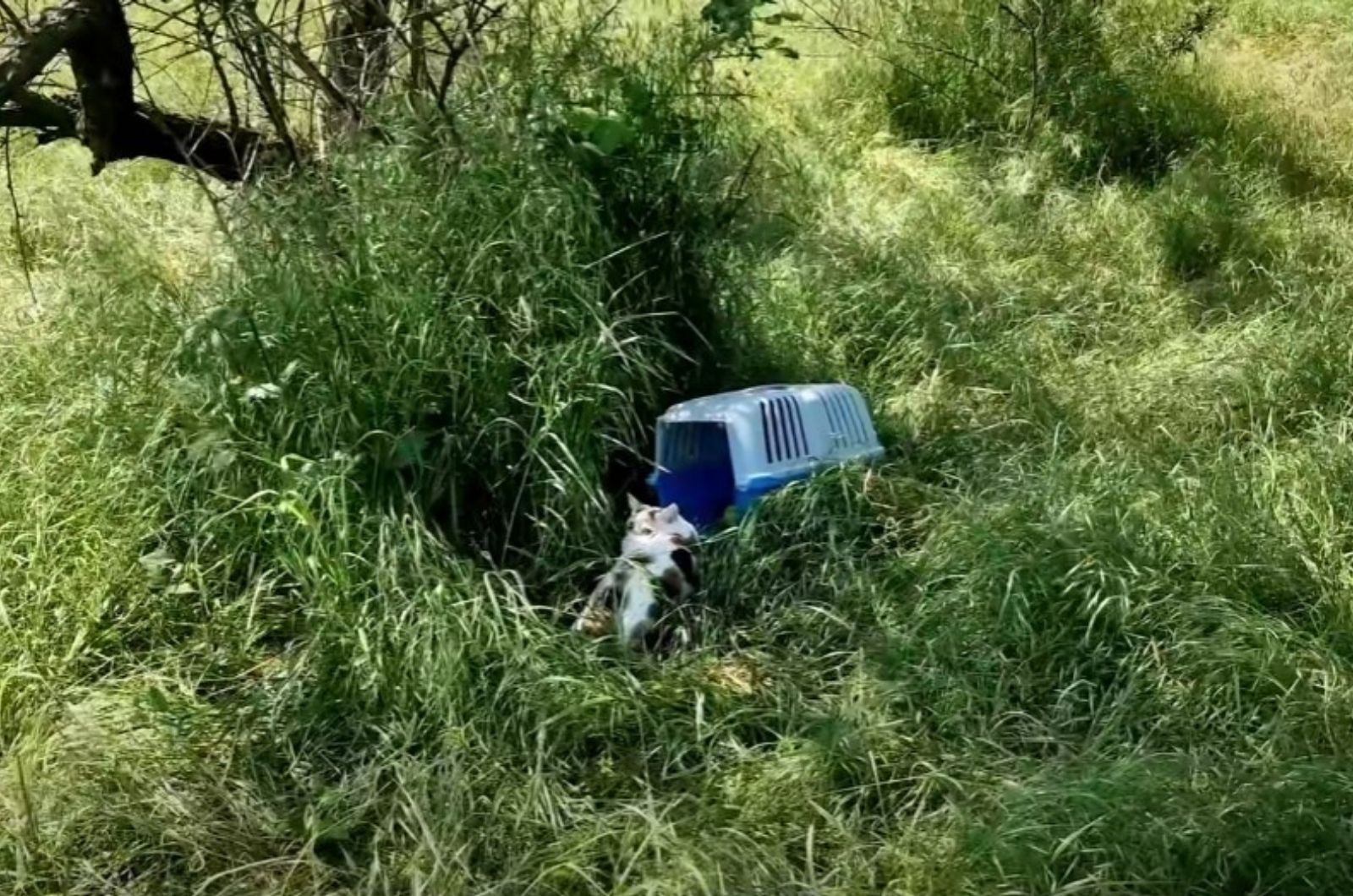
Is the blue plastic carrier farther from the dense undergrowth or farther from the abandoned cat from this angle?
the abandoned cat

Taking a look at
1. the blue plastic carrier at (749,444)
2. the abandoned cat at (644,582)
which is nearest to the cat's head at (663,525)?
the abandoned cat at (644,582)

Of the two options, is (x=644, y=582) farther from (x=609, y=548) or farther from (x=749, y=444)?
(x=749, y=444)

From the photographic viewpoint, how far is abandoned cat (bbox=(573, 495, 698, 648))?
8.57 ft

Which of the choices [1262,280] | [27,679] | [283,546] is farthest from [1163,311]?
[27,679]

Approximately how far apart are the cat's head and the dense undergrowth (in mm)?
84

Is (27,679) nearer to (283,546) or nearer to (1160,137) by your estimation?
(283,546)

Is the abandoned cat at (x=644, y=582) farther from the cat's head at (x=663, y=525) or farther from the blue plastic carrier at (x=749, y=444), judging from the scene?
the blue plastic carrier at (x=749, y=444)

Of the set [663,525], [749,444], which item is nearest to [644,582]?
[663,525]

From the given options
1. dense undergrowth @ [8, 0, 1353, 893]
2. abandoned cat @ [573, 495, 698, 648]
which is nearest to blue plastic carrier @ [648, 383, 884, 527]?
dense undergrowth @ [8, 0, 1353, 893]

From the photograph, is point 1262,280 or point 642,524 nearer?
point 642,524

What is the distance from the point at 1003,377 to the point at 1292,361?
2.13 ft

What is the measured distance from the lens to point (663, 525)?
2.76 metres

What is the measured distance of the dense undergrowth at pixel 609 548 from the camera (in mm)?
2168

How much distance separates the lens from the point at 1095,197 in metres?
4.52
